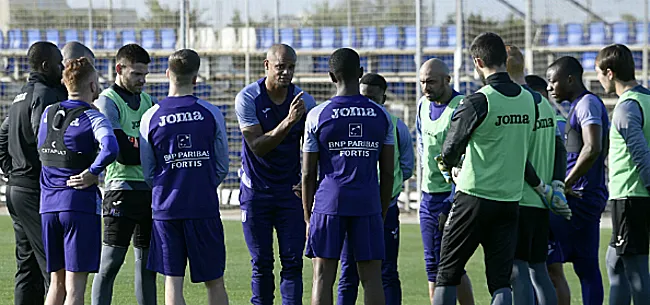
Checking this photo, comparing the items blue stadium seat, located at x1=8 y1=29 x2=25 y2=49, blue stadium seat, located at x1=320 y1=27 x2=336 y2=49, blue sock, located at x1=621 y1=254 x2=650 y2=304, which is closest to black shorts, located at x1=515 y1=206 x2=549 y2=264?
blue sock, located at x1=621 y1=254 x2=650 y2=304

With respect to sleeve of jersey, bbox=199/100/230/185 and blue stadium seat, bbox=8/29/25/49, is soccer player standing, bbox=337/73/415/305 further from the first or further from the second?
blue stadium seat, bbox=8/29/25/49

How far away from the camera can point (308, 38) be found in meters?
27.3

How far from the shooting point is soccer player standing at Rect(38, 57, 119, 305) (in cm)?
628

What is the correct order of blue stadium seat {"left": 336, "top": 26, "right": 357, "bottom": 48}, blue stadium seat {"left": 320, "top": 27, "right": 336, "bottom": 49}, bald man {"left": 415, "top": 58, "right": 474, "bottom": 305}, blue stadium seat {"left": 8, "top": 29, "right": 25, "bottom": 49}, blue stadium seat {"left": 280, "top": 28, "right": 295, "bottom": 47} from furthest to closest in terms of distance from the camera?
blue stadium seat {"left": 8, "top": 29, "right": 25, "bottom": 49}, blue stadium seat {"left": 280, "top": 28, "right": 295, "bottom": 47}, blue stadium seat {"left": 320, "top": 27, "right": 336, "bottom": 49}, blue stadium seat {"left": 336, "top": 26, "right": 357, "bottom": 48}, bald man {"left": 415, "top": 58, "right": 474, "bottom": 305}

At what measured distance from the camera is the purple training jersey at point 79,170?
→ 6215 millimetres

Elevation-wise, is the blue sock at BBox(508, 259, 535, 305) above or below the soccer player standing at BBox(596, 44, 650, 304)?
below

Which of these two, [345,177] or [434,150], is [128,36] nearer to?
[434,150]

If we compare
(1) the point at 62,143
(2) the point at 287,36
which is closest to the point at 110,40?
(2) the point at 287,36

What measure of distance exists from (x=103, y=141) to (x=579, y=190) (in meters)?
3.73

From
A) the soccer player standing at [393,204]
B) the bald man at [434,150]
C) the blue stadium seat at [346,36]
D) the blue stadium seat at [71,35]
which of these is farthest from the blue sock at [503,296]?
the blue stadium seat at [71,35]

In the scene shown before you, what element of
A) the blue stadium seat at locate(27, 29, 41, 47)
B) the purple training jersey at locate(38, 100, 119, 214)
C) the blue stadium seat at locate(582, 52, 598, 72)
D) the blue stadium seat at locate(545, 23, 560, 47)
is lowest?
the purple training jersey at locate(38, 100, 119, 214)

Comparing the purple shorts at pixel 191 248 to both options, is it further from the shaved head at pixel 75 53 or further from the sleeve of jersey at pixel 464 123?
the sleeve of jersey at pixel 464 123

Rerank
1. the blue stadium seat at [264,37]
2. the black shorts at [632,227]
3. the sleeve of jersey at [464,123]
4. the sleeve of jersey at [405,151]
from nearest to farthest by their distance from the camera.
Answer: the sleeve of jersey at [464,123]
the black shorts at [632,227]
the sleeve of jersey at [405,151]
the blue stadium seat at [264,37]

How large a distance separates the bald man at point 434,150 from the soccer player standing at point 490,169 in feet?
3.88
